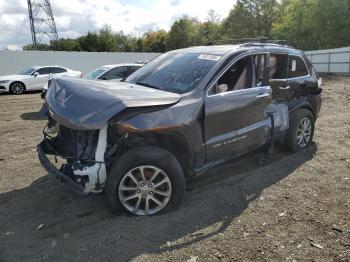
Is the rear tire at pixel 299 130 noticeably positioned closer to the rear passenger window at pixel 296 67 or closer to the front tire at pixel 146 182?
the rear passenger window at pixel 296 67

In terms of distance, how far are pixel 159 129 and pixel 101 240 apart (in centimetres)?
128

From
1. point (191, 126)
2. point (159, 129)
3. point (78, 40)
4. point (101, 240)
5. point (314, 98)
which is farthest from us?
point (78, 40)

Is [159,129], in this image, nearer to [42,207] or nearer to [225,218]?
[225,218]

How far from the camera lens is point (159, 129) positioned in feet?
14.4

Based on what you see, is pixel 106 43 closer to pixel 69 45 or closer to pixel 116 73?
pixel 69 45

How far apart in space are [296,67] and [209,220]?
3.57 meters

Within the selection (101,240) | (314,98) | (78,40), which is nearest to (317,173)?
(314,98)

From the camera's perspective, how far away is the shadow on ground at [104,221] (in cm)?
393

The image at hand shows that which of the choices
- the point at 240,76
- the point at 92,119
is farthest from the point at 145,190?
the point at 240,76

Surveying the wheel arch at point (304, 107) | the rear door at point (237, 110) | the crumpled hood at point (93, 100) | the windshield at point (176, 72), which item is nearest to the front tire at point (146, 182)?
the crumpled hood at point (93, 100)

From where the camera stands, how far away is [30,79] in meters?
20.9

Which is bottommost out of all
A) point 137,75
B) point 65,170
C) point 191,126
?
point 65,170

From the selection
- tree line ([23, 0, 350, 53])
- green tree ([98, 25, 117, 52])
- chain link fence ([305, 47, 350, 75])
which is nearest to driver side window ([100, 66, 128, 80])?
tree line ([23, 0, 350, 53])

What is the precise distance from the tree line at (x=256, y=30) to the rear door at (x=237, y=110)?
1281 cm
